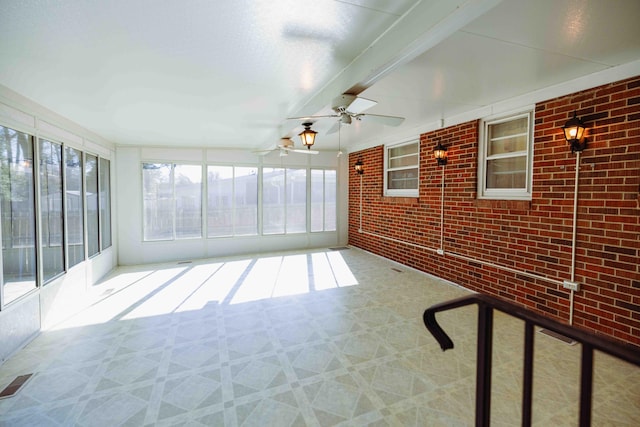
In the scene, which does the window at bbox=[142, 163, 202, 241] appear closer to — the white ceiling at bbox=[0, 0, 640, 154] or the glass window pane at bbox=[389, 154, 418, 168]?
the white ceiling at bbox=[0, 0, 640, 154]

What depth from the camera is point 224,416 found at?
222 cm

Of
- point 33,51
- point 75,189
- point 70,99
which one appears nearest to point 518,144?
point 33,51

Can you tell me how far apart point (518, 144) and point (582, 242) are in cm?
153

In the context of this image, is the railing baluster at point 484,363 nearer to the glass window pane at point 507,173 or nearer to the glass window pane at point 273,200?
the glass window pane at point 507,173

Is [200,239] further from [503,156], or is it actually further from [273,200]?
[503,156]

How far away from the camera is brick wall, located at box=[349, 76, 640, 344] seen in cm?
296

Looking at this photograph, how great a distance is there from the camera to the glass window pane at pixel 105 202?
230 inches

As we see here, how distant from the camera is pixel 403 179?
6.46 metres

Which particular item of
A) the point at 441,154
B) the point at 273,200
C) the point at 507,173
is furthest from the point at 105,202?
the point at 507,173

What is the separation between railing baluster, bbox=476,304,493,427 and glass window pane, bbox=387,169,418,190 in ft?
17.1

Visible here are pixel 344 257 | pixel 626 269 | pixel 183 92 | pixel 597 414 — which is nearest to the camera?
pixel 597 414

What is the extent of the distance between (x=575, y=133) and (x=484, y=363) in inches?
130

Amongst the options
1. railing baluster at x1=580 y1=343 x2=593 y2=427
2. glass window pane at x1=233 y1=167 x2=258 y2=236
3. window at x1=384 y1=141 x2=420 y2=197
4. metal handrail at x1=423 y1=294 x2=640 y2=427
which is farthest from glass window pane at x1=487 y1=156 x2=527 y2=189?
glass window pane at x1=233 y1=167 x2=258 y2=236

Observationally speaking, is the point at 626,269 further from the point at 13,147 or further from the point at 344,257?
the point at 13,147
